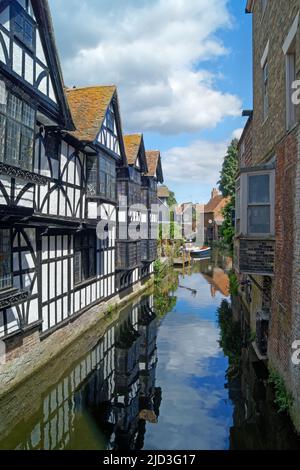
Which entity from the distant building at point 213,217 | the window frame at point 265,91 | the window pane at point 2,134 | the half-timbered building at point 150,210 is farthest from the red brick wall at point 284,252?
the distant building at point 213,217

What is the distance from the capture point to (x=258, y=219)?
29.6 ft

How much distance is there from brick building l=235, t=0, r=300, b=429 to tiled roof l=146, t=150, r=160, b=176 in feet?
47.8

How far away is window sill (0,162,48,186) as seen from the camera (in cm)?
735

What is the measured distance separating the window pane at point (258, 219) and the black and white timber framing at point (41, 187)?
5.47 meters

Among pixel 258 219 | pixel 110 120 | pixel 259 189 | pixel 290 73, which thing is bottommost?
pixel 258 219

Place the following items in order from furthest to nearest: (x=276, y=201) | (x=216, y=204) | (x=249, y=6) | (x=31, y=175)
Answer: (x=216, y=204) → (x=249, y=6) → (x=276, y=201) → (x=31, y=175)

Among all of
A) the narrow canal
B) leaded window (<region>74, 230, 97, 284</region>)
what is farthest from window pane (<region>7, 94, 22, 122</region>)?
the narrow canal

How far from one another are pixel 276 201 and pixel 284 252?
1488 mm

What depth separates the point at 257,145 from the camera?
12.3 m

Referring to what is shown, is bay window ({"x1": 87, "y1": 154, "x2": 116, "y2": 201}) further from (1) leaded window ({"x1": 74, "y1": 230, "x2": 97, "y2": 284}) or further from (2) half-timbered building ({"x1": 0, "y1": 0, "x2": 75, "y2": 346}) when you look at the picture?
(2) half-timbered building ({"x1": 0, "y1": 0, "x2": 75, "y2": 346})

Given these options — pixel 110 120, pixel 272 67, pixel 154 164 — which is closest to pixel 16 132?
pixel 272 67

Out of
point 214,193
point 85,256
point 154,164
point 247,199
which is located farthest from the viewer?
point 214,193

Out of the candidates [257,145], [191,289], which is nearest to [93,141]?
[257,145]

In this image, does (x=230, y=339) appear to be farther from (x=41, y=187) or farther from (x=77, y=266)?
(x=41, y=187)
